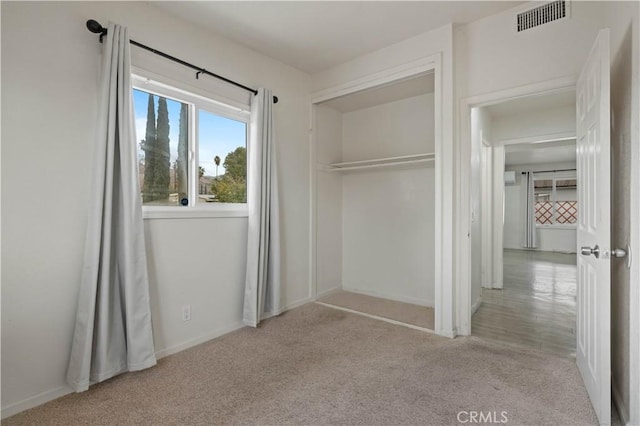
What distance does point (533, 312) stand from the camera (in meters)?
3.37

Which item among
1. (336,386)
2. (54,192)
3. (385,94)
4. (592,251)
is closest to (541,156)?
(385,94)

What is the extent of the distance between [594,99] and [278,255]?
2.54 m

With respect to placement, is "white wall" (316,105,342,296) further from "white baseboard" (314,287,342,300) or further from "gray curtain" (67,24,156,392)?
"gray curtain" (67,24,156,392)

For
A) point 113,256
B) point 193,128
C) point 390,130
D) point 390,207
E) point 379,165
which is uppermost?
point 390,130

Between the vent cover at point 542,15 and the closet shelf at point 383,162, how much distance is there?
1216mm

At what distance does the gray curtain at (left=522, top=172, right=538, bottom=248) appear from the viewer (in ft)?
29.2

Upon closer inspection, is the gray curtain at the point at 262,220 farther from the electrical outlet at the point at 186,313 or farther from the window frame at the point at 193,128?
the electrical outlet at the point at 186,313

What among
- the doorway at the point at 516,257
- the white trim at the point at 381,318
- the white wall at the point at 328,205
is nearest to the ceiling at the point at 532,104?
the doorway at the point at 516,257

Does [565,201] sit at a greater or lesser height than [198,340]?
greater

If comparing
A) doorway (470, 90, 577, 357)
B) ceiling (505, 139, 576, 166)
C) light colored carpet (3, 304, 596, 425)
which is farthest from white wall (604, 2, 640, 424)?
ceiling (505, 139, 576, 166)

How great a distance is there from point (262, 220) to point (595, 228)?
2.36 meters

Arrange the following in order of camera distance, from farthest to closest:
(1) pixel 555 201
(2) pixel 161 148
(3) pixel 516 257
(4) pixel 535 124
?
(1) pixel 555 201 < (3) pixel 516 257 < (4) pixel 535 124 < (2) pixel 161 148

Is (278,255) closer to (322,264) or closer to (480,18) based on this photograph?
(322,264)

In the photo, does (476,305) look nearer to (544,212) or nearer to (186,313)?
(186,313)
